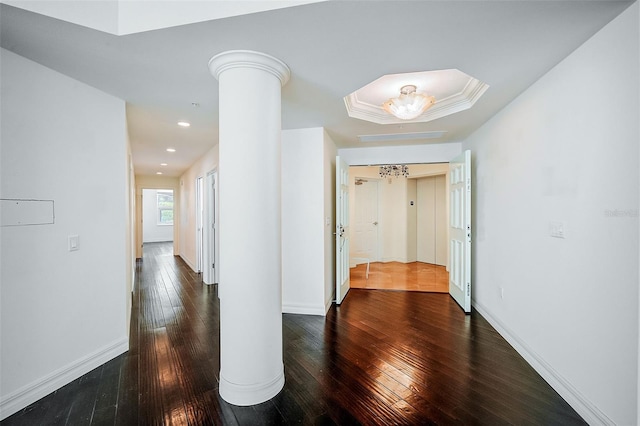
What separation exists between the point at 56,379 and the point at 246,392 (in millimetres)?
1414

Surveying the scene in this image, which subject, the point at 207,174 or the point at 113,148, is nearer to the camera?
the point at 113,148

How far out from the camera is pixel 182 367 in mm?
2320

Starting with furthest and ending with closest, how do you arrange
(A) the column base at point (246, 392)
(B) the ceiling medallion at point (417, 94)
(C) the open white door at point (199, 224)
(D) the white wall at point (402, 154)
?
(C) the open white door at point (199, 224)
(D) the white wall at point (402, 154)
(B) the ceiling medallion at point (417, 94)
(A) the column base at point (246, 392)

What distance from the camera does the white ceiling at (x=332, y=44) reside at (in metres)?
1.46

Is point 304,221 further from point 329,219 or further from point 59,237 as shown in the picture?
point 59,237

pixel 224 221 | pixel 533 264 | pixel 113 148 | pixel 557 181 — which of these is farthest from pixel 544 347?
pixel 113 148

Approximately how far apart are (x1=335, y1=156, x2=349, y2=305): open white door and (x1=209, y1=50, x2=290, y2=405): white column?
199 centimetres

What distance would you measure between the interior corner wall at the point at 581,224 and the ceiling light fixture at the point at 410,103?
81cm

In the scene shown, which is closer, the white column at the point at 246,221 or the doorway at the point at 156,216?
the white column at the point at 246,221

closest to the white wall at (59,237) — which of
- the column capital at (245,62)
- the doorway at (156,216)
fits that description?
the column capital at (245,62)

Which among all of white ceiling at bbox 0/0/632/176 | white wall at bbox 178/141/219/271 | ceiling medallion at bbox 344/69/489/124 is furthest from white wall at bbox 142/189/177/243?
ceiling medallion at bbox 344/69/489/124

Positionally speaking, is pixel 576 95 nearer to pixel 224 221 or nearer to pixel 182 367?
pixel 224 221

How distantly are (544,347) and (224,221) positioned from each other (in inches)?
99.1

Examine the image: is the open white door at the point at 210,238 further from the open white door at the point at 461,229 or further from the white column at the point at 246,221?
the open white door at the point at 461,229
